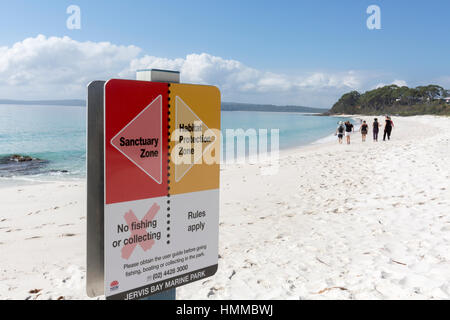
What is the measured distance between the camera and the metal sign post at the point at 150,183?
163 centimetres

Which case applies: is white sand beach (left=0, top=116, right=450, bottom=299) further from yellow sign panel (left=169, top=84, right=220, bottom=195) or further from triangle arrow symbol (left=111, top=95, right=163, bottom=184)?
triangle arrow symbol (left=111, top=95, right=163, bottom=184)

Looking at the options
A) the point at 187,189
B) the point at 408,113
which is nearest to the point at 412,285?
the point at 187,189

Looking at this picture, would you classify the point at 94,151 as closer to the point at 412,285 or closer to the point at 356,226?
the point at 412,285

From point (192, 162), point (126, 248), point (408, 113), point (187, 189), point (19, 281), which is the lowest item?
point (19, 281)

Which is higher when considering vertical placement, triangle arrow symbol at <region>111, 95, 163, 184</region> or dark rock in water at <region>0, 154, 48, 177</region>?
triangle arrow symbol at <region>111, 95, 163, 184</region>

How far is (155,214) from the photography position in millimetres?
1795

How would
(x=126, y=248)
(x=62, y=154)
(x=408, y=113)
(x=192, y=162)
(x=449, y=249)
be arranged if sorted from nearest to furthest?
(x=126, y=248) < (x=192, y=162) < (x=449, y=249) < (x=62, y=154) < (x=408, y=113)

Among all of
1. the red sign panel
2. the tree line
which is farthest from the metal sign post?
the tree line

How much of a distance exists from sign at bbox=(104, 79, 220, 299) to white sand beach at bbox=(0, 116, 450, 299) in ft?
5.48

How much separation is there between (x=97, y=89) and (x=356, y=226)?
507 centimetres

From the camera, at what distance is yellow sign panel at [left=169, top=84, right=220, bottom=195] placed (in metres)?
1.82

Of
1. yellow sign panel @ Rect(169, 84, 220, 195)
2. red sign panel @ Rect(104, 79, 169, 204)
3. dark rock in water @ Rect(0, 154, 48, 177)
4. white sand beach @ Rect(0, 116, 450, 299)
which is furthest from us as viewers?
dark rock in water @ Rect(0, 154, 48, 177)

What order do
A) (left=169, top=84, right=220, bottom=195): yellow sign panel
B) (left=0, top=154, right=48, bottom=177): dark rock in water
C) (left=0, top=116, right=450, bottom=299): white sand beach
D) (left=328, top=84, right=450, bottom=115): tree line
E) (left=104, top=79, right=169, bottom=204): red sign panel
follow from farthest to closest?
(left=328, top=84, right=450, bottom=115): tree line → (left=0, top=154, right=48, bottom=177): dark rock in water → (left=0, top=116, right=450, bottom=299): white sand beach → (left=169, top=84, right=220, bottom=195): yellow sign panel → (left=104, top=79, right=169, bottom=204): red sign panel

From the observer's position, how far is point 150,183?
1760 mm
